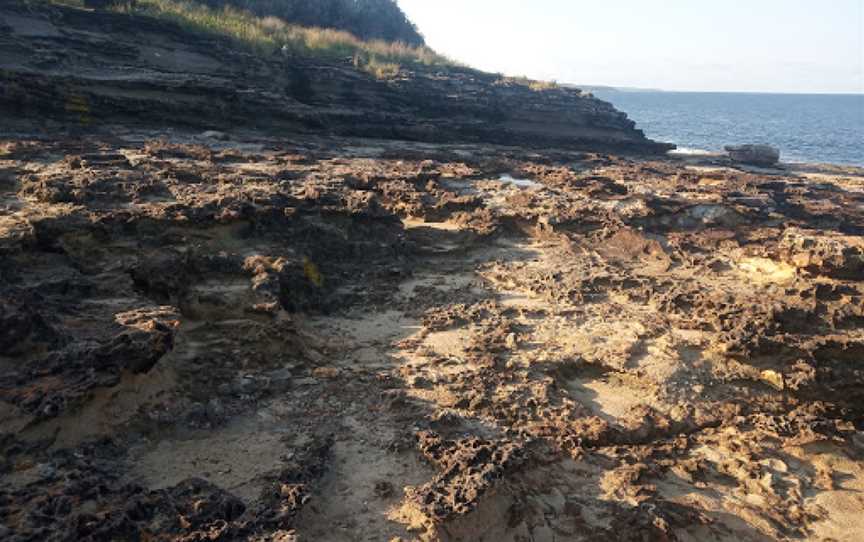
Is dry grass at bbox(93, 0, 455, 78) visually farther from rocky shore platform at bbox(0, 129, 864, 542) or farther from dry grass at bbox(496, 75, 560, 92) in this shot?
Answer: rocky shore platform at bbox(0, 129, 864, 542)

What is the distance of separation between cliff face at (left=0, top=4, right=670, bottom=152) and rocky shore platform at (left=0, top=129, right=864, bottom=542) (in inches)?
122

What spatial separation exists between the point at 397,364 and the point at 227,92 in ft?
39.3

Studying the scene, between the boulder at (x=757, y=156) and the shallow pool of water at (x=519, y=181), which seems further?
the boulder at (x=757, y=156)

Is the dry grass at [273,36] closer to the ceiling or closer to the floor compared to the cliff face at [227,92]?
closer to the ceiling

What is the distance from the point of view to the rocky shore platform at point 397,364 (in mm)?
4238

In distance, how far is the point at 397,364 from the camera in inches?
256

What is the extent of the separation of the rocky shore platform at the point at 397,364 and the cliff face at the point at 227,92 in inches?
122

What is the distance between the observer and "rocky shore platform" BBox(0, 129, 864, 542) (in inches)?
167

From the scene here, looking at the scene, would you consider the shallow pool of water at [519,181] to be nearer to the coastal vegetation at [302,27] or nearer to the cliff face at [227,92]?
the cliff face at [227,92]

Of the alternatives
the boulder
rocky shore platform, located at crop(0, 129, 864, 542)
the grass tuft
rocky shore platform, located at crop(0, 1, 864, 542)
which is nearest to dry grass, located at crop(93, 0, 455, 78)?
the grass tuft

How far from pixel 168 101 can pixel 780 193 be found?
14.8 m

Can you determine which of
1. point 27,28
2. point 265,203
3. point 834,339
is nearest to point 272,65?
point 27,28

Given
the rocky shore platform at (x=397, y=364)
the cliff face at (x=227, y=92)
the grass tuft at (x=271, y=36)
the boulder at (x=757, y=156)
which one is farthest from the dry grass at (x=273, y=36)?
the boulder at (x=757, y=156)

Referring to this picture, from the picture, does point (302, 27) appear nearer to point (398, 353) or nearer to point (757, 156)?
point (757, 156)
